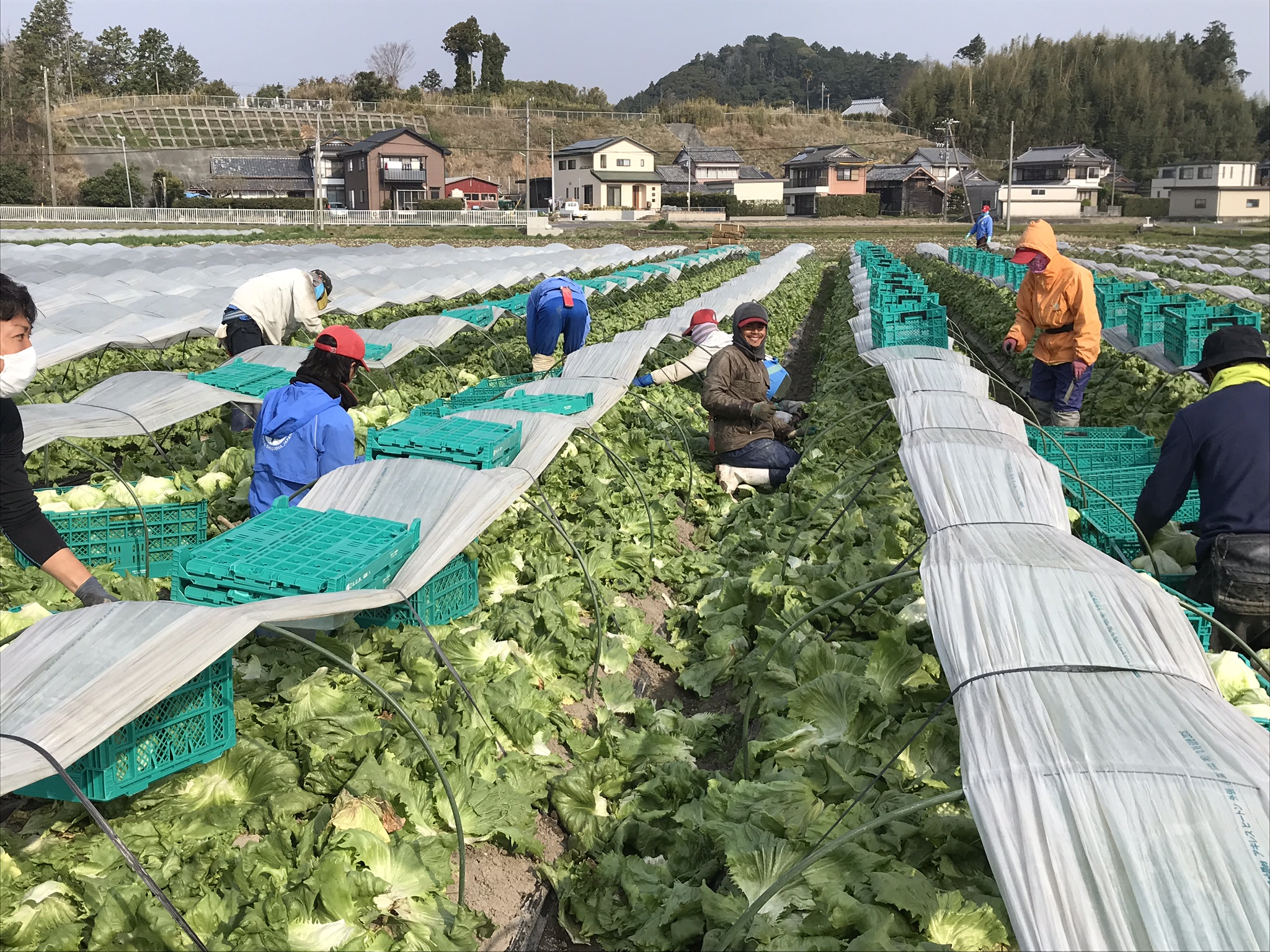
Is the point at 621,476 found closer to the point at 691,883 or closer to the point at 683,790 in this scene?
the point at 683,790

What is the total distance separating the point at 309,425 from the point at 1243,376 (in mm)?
4616

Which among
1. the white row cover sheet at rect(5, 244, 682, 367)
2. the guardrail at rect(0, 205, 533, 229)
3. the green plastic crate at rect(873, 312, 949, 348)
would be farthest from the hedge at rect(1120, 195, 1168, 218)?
the green plastic crate at rect(873, 312, 949, 348)

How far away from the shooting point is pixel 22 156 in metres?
70.5

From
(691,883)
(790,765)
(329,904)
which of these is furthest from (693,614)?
(329,904)

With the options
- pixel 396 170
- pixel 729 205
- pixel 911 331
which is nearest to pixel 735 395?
pixel 911 331

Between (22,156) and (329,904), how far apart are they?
83368 mm

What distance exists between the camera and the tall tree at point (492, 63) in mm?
110000

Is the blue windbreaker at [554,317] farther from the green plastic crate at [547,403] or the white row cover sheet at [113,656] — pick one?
the white row cover sheet at [113,656]

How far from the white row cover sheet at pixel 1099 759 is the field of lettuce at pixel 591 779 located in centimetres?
23

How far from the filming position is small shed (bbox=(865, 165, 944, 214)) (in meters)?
75.3

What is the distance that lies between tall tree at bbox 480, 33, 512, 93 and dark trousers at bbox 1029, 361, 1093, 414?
111m

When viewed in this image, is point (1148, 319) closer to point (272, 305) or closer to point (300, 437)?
point (272, 305)

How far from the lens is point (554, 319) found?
10.4 meters

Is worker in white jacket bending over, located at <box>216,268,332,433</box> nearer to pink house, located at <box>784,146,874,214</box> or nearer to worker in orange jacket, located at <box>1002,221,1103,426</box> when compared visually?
worker in orange jacket, located at <box>1002,221,1103,426</box>
